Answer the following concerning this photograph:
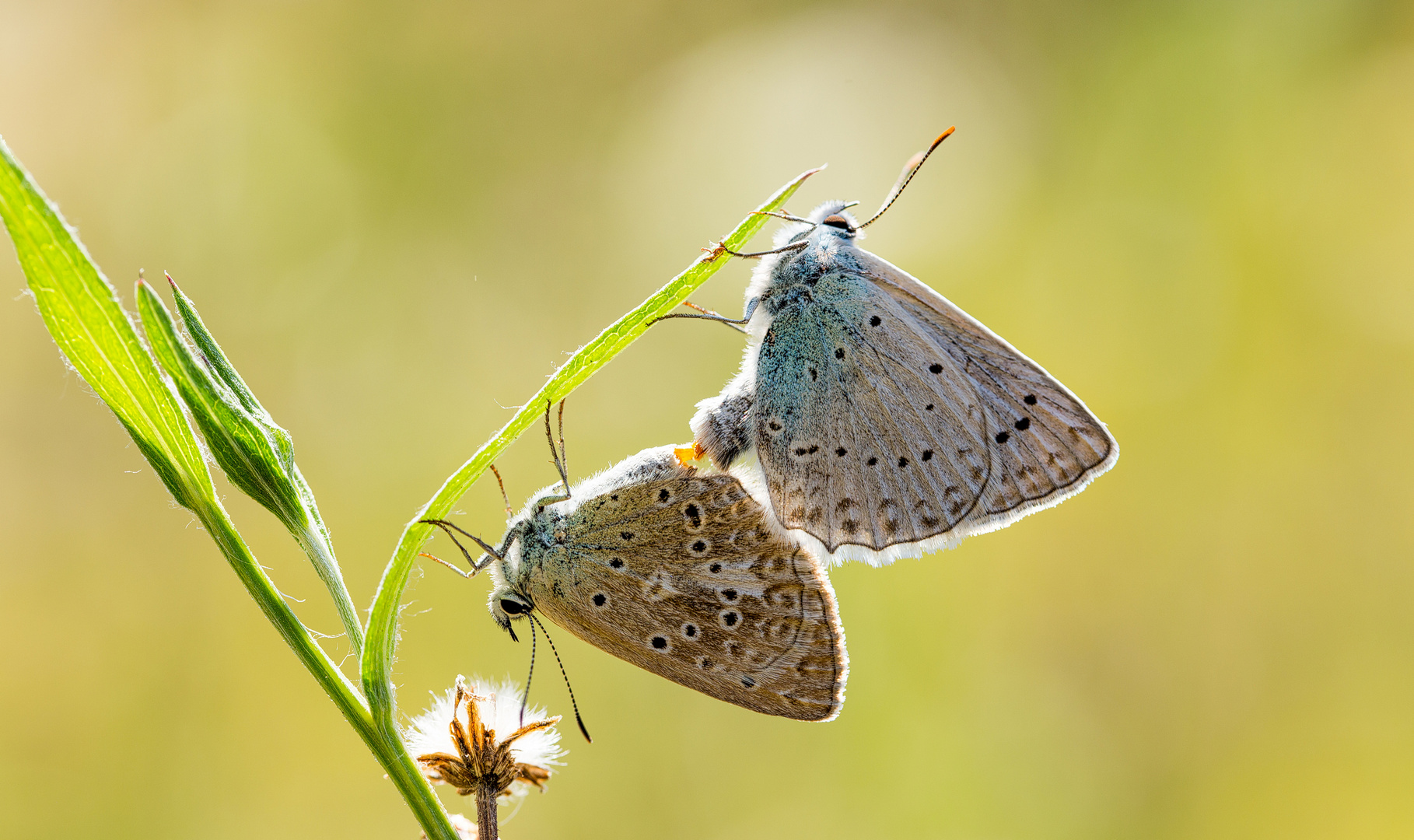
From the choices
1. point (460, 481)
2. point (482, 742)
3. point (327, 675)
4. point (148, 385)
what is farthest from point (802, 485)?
point (148, 385)

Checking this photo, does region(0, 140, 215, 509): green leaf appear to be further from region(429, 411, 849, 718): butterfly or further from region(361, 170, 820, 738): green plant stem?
region(429, 411, 849, 718): butterfly

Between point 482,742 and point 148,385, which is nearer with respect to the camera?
point 148,385

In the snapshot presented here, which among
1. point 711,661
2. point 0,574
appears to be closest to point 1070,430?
point 711,661

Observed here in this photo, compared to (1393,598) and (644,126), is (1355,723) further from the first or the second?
(644,126)

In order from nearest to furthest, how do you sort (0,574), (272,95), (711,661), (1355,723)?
(711,661)
(0,574)
(1355,723)
(272,95)

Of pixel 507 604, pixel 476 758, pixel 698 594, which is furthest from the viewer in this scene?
pixel 507 604

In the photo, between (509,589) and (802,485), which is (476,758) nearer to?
(509,589)

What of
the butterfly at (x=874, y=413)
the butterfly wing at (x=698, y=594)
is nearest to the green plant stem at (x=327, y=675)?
the butterfly wing at (x=698, y=594)
